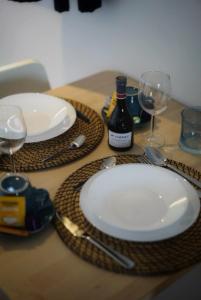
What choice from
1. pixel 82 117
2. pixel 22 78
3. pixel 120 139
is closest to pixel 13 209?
pixel 120 139

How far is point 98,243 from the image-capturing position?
0.91 metres

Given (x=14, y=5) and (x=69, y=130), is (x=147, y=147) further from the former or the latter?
(x=14, y=5)

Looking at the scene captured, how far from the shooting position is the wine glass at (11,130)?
3.62ft

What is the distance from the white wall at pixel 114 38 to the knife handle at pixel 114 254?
2.22ft

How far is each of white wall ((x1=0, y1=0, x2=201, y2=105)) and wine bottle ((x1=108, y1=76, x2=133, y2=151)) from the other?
0.33m

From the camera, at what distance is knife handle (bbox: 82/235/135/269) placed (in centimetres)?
87

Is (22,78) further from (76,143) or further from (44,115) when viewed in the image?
(76,143)

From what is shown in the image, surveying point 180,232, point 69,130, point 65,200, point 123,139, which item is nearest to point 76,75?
point 69,130

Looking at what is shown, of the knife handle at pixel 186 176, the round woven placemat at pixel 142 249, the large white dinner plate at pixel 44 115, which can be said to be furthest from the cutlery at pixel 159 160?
the large white dinner plate at pixel 44 115

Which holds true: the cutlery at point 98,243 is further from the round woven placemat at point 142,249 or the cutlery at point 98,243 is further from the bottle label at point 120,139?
the bottle label at point 120,139

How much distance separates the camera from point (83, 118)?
1345 millimetres

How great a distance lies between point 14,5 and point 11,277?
1604 millimetres

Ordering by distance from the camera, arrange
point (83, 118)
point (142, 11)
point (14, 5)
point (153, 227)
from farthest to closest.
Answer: point (14, 5) → point (142, 11) → point (83, 118) → point (153, 227)

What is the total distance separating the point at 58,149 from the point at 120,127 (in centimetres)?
17
